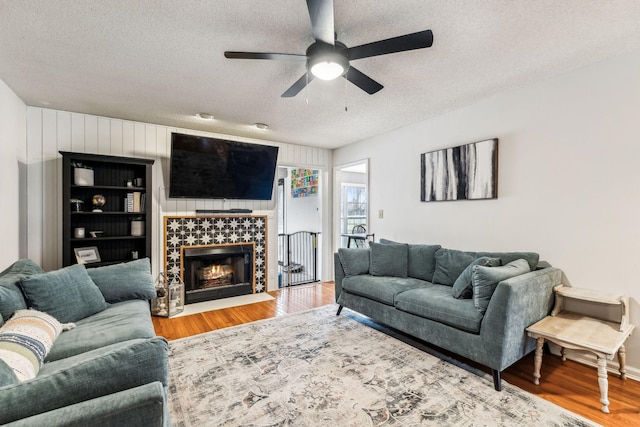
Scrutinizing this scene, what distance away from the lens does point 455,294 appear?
8.55 feet

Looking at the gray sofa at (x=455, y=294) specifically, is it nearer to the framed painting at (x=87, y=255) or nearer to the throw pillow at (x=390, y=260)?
the throw pillow at (x=390, y=260)

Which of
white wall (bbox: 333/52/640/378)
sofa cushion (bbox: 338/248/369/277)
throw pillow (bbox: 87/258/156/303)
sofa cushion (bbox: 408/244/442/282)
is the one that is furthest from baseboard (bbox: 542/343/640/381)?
throw pillow (bbox: 87/258/156/303)

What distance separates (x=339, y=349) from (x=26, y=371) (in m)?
2.10

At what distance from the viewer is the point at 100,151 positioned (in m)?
3.59

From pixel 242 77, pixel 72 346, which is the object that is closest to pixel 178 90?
pixel 242 77

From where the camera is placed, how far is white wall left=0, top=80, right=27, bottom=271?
8.54 feet

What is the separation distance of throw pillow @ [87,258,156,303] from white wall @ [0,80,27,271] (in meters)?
0.86

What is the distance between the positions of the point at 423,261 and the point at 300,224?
11.1ft

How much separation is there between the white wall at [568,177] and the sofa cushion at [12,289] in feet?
12.6

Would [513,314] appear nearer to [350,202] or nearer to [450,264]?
[450,264]

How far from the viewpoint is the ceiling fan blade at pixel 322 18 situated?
4.66 ft

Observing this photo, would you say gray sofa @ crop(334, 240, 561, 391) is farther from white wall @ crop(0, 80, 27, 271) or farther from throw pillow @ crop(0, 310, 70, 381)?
white wall @ crop(0, 80, 27, 271)

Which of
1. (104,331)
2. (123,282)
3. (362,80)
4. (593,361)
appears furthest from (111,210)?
(593,361)

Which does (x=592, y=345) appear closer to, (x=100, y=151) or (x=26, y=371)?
(x=26, y=371)
